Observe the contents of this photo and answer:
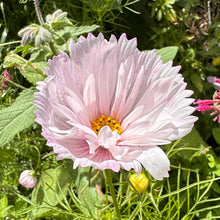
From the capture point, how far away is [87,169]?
104 centimetres

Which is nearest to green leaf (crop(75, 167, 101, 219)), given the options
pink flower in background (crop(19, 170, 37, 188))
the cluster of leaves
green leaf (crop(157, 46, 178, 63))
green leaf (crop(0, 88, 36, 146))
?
the cluster of leaves

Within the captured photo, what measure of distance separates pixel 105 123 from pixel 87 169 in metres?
0.32

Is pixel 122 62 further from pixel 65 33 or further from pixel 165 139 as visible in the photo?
pixel 65 33

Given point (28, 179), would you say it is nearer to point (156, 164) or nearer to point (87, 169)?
point (87, 169)

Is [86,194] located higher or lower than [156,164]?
lower

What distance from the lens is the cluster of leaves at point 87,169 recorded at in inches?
34.8

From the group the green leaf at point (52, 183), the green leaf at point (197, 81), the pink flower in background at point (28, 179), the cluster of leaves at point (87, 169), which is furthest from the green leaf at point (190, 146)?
the pink flower in background at point (28, 179)

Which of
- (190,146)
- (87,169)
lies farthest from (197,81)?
(87,169)

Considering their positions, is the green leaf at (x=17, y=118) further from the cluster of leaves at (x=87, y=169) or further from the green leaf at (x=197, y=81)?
the green leaf at (x=197, y=81)

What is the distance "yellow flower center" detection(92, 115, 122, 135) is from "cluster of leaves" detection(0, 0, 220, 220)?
0.58ft

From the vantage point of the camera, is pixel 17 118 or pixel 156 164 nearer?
pixel 156 164

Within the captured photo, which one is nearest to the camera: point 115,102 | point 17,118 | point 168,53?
point 115,102

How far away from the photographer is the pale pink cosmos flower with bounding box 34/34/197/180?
2.00 feet

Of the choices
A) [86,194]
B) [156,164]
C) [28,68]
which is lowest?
[86,194]
